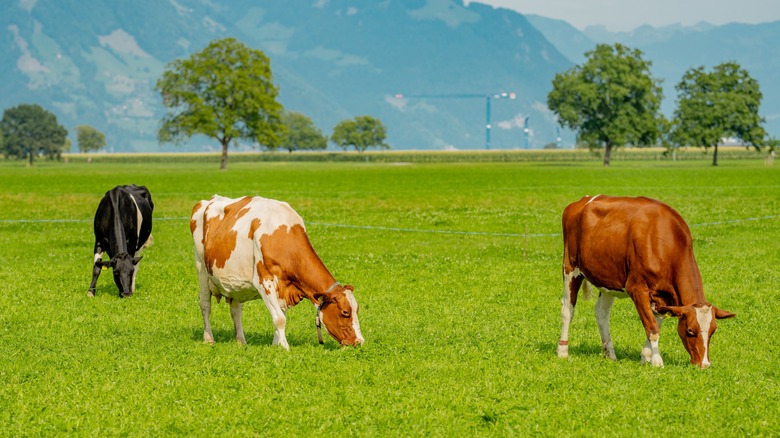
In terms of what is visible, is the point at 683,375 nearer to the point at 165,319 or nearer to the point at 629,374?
the point at 629,374

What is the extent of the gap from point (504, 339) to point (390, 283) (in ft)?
24.5

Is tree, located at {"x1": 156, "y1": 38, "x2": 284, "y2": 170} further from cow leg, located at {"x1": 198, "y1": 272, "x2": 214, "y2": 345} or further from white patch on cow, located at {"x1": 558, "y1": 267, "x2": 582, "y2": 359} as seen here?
white patch on cow, located at {"x1": 558, "y1": 267, "x2": 582, "y2": 359}

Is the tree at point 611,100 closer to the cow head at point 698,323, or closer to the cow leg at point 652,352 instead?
the cow leg at point 652,352

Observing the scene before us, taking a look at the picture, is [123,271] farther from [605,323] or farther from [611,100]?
[611,100]

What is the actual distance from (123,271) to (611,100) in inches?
5422

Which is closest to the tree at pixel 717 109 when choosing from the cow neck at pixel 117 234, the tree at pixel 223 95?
the tree at pixel 223 95

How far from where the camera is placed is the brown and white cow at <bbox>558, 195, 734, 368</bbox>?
1339cm

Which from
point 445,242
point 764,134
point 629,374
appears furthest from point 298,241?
point 764,134

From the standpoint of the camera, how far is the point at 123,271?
21.8 meters

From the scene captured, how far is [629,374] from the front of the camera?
13.7 metres

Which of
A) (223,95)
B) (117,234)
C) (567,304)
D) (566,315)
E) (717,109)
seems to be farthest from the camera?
(717,109)

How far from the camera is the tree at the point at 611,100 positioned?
5807 inches

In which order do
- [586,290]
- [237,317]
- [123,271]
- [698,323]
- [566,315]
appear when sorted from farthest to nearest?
[123,271] → [237,317] → [586,290] → [566,315] → [698,323]

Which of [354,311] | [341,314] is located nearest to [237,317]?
[341,314]
